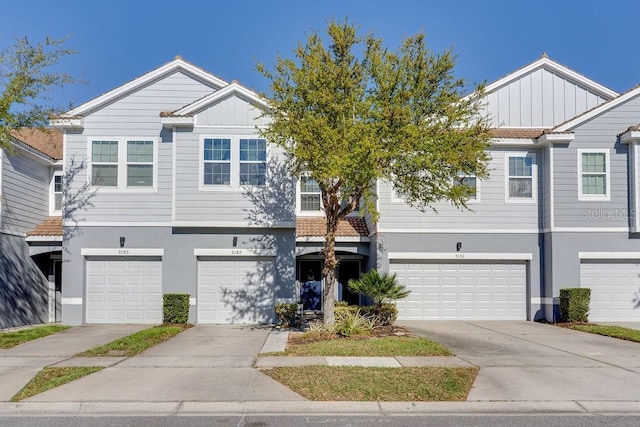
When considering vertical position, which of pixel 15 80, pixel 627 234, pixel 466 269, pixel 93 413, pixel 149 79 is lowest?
pixel 93 413

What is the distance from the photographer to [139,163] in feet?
58.5

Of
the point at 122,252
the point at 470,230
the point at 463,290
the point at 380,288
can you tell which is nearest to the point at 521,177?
the point at 470,230

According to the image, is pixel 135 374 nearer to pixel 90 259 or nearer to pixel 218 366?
pixel 218 366

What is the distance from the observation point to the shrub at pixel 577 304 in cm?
1745

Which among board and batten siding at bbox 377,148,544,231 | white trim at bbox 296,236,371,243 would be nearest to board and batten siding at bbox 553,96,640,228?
board and batten siding at bbox 377,148,544,231

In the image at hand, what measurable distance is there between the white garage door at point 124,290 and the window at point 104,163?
2.56 metres

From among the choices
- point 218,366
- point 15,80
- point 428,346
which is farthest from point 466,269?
point 15,80

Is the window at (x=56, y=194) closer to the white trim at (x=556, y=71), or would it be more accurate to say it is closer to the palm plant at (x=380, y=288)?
the palm plant at (x=380, y=288)

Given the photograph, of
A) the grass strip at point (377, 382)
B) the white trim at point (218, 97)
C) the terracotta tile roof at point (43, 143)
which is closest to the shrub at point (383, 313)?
the grass strip at point (377, 382)

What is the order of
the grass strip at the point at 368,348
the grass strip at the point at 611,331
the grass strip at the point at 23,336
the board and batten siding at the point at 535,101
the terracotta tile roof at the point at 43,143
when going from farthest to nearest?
1. the terracotta tile roof at the point at 43,143
2. the board and batten siding at the point at 535,101
3. the grass strip at the point at 611,331
4. the grass strip at the point at 23,336
5. the grass strip at the point at 368,348

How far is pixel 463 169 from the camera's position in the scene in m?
13.5

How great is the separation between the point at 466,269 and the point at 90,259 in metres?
12.7

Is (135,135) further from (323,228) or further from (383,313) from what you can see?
(383,313)

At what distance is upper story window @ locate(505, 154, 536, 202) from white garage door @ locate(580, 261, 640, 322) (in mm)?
3033
